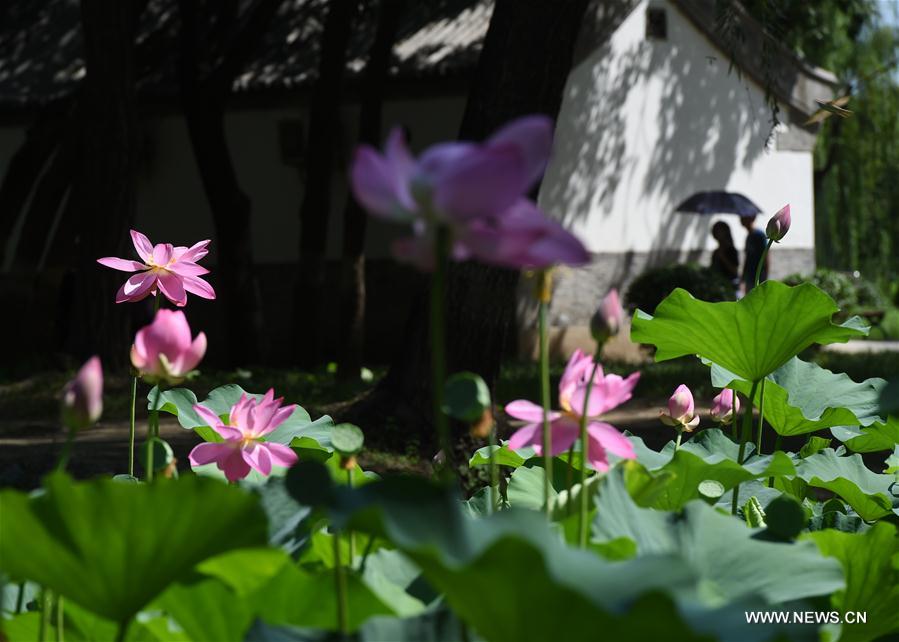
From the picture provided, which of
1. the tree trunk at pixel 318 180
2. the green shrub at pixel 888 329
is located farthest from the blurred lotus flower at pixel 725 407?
the green shrub at pixel 888 329

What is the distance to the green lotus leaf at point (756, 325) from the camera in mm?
1629

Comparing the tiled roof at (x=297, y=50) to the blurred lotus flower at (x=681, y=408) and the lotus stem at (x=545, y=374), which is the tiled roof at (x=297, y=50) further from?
the lotus stem at (x=545, y=374)

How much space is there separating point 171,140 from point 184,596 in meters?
12.6

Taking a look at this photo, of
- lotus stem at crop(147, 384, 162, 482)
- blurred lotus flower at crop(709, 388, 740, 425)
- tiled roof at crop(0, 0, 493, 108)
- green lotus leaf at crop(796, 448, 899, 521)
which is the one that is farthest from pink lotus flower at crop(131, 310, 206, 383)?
tiled roof at crop(0, 0, 493, 108)

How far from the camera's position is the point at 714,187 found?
1292cm

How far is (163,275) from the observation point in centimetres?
167

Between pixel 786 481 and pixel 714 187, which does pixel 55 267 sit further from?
pixel 786 481

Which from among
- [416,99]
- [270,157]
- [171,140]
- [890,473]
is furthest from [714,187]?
[890,473]

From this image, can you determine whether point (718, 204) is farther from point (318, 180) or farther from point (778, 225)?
point (778, 225)

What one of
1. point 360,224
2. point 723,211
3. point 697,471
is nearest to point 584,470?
point 697,471

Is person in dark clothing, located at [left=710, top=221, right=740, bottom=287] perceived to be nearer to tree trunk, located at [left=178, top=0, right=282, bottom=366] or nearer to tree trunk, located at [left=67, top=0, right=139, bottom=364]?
tree trunk, located at [left=178, top=0, right=282, bottom=366]

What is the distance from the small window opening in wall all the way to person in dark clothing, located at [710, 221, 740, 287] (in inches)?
105

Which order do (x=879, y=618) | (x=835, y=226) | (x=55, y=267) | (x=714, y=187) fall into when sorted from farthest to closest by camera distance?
(x=835, y=226), (x=714, y=187), (x=55, y=267), (x=879, y=618)

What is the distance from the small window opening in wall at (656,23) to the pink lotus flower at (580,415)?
1204cm
